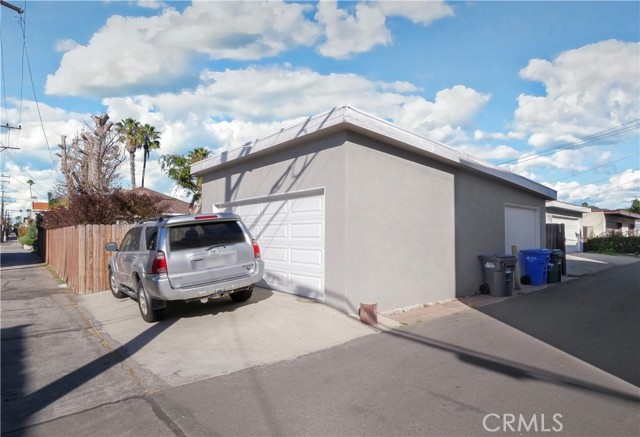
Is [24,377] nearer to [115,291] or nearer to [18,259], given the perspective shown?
[115,291]

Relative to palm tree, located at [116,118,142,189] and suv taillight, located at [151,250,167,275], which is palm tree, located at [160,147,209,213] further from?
suv taillight, located at [151,250,167,275]

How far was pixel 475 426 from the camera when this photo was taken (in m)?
3.77

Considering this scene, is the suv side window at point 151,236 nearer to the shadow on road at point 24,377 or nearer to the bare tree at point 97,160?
the shadow on road at point 24,377

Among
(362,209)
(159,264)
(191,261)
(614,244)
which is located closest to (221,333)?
(191,261)

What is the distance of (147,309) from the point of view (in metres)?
7.14

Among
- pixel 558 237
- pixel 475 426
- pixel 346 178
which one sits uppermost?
pixel 346 178

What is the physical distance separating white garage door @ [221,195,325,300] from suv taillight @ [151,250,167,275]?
3.03m

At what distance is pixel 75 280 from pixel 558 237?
15.6m

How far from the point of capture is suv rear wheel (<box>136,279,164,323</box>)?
7.05 m

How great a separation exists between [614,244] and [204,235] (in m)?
29.9

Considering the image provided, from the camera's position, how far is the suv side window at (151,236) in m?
7.10

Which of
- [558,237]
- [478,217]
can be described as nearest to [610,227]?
[558,237]

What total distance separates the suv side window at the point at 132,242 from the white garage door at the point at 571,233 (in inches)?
963

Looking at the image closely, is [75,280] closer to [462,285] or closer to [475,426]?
[462,285]
